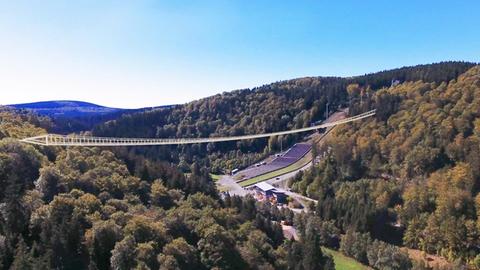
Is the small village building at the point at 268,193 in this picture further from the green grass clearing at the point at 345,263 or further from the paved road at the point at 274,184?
the green grass clearing at the point at 345,263

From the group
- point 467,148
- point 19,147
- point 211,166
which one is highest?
point 19,147

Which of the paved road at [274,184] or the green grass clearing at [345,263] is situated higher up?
the paved road at [274,184]

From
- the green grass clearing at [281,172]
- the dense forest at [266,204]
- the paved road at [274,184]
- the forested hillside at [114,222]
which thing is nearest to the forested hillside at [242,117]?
the dense forest at [266,204]

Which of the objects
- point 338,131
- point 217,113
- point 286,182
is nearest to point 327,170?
point 286,182

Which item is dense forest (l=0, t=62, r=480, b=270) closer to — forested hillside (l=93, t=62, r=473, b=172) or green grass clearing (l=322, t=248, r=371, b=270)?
green grass clearing (l=322, t=248, r=371, b=270)

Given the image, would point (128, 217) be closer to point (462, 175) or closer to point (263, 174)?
point (462, 175)
